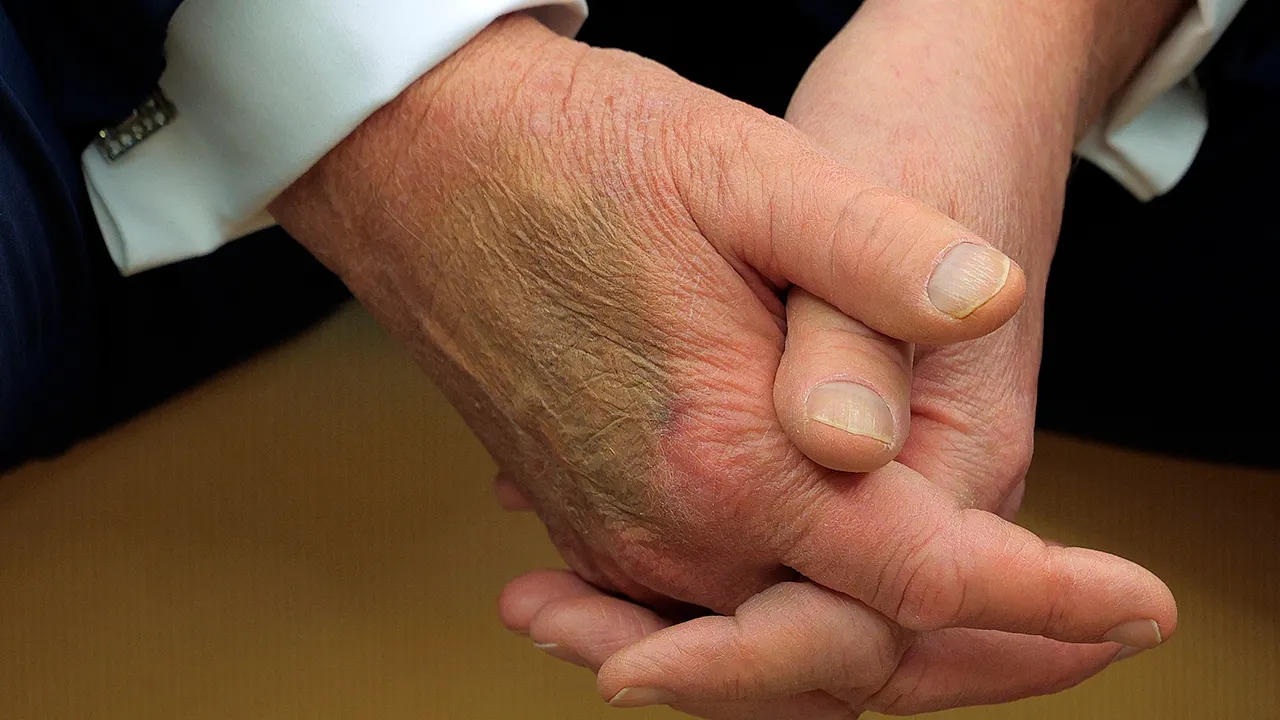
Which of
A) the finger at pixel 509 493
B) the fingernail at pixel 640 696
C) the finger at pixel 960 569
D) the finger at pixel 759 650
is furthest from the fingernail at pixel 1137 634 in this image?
the finger at pixel 509 493

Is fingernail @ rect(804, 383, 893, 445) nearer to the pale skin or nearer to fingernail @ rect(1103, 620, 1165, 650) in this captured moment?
the pale skin

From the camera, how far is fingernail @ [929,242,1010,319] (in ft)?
1.50

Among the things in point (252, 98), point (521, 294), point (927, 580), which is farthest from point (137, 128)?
point (927, 580)

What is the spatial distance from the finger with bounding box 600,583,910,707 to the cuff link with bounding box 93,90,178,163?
410 mm

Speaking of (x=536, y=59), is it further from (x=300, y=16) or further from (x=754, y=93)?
(x=754, y=93)

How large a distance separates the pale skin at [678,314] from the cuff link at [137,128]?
11 cm

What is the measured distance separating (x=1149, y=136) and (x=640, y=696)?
0.52 metres

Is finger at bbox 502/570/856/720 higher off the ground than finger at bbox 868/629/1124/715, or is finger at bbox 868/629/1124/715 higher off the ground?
finger at bbox 868/629/1124/715

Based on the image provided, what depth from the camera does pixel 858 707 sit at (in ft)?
1.94

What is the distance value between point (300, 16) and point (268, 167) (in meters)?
0.09

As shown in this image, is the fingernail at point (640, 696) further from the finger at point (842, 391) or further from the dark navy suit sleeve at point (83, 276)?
the dark navy suit sleeve at point (83, 276)

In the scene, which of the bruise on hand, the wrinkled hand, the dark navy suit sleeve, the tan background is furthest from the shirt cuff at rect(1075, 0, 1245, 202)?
the dark navy suit sleeve

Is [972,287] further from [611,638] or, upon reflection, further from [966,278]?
[611,638]

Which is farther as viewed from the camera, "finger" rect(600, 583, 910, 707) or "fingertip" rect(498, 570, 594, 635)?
"fingertip" rect(498, 570, 594, 635)
